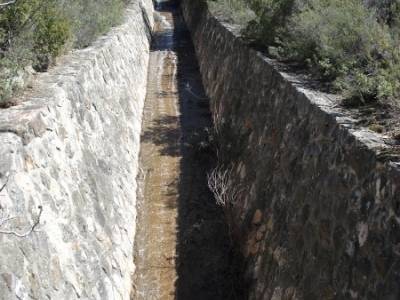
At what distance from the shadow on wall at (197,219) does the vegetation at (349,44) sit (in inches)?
142

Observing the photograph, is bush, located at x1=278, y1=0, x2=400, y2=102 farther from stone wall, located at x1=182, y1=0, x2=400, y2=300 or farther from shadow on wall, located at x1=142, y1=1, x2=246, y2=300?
shadow on wall, located at x1=142, y1=1, x2=246, y2=300

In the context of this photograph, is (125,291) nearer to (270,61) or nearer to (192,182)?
(192,182)

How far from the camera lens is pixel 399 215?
461 centimetres

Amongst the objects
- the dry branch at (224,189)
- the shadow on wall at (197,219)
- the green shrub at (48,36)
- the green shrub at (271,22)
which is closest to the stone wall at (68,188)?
the green shrub at (48,36)

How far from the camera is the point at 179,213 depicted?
424 inches

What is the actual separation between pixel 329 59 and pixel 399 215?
535cm

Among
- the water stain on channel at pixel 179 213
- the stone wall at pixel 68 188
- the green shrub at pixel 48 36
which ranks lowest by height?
the water stain on channel at pixel 179 213

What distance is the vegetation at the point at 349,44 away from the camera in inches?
293

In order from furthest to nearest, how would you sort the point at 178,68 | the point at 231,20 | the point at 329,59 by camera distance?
1. the point at 178,68
2. the point at 231,20
3. the point at 329,59

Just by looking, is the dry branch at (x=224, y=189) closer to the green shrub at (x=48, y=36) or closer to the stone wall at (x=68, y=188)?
the stone wall at (x=68, y=188)

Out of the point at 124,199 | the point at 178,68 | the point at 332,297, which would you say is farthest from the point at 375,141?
→ the point at 178,68

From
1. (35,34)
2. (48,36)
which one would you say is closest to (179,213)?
(48,36)

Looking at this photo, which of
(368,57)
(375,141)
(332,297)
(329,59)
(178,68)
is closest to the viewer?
(332,297)

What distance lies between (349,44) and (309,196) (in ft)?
13.1
